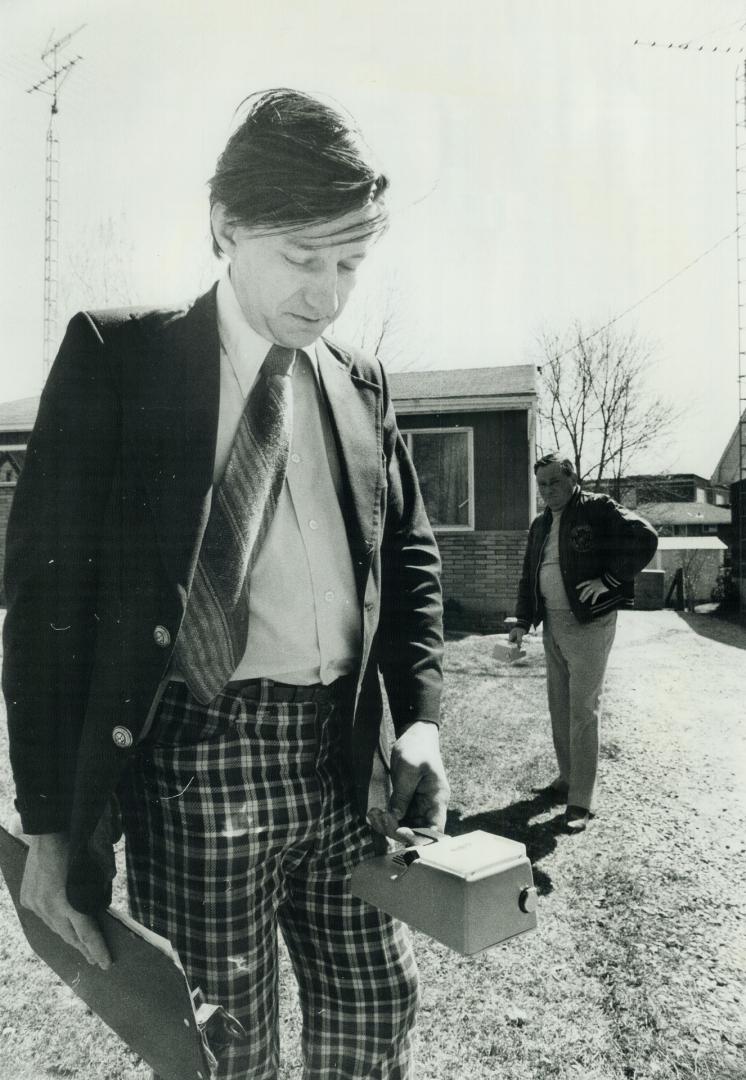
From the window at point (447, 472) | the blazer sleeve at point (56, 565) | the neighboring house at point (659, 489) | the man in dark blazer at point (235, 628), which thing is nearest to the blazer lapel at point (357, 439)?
the man in dark blazer at point (235, 628)

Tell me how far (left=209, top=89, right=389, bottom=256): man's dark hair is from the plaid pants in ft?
2.05

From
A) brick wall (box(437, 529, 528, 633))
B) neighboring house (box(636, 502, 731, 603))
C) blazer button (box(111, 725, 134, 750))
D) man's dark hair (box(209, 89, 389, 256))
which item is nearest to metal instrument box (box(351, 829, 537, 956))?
blazer button (box(111, 725, 134, 750))

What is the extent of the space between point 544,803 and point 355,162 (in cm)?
354

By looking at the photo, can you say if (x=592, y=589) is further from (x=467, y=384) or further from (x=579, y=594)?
(x=467, y=384)

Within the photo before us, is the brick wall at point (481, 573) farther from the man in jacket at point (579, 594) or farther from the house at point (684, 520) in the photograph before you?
the man in jacket at point (579, 594)

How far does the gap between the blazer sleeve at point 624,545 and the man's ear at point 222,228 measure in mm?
2994

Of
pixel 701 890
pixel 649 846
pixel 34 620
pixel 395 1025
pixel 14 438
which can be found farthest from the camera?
pixel 14 438

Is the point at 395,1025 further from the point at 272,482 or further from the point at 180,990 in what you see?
the point at 272,482

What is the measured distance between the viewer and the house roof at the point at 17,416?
10609 millimetres

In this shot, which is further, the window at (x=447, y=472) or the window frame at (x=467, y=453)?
the window at (x=447, y=472)

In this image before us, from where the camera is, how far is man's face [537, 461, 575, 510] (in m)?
3.97

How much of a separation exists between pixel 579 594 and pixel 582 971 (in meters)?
1.72

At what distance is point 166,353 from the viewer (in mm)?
1064

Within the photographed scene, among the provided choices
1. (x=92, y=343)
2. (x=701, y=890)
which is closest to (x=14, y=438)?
(x=701, y=890)
